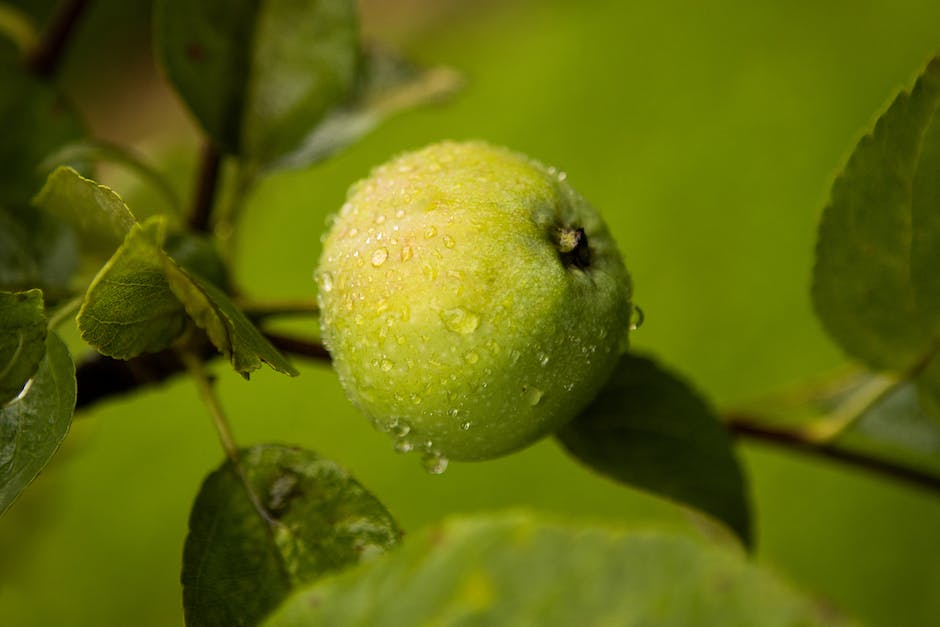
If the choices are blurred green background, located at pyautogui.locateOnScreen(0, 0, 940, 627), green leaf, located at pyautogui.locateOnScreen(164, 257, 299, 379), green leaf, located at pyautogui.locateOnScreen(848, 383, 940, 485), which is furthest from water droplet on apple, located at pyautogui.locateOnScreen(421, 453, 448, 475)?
blurred green background, located at pyautogui.locateOnScreen(0, 0, 940, 627)

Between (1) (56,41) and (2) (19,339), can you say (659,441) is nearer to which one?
(2) (19,339)

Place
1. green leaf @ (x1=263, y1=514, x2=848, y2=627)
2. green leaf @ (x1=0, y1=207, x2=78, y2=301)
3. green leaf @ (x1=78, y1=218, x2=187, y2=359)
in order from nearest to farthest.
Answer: green leaf @ (x1=263, y1=514, x2=848, y2=627) < green leaf @ (x1=78, y1=218, x2=187, y2=359) < green leaf @ (x1=0, y1=207, x2=78, y2=301)

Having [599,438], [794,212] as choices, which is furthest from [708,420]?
[794,212]

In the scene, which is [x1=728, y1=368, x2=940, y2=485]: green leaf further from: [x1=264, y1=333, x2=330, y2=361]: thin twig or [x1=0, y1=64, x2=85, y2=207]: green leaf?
[x1=0, y1=64, x2=85, y2=207]: green leaf

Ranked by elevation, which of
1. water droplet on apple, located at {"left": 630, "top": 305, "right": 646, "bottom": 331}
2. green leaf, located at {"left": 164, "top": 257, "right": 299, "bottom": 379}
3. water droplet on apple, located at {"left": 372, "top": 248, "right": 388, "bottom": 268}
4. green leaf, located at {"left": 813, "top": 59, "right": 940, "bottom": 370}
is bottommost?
green leaf, located at {"left": 164, "top": 257, "right": 299, "bottom": 379}

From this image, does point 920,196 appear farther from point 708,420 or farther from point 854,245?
point 708,420

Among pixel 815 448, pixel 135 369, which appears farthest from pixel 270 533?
pixel 815 448

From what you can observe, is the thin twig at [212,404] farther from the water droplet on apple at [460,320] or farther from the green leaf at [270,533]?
the water droplet on apple at [460,320]
